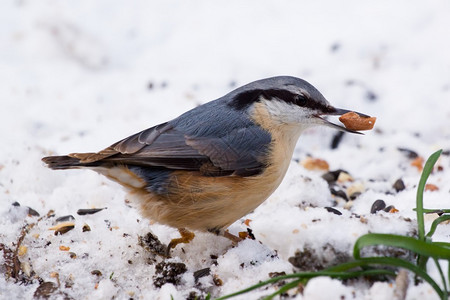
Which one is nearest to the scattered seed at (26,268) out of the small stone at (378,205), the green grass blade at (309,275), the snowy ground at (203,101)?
the snowy ground at (203,101)

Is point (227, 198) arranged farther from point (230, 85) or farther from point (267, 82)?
point (230, 85)

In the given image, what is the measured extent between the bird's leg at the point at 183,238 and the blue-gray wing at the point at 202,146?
34cm

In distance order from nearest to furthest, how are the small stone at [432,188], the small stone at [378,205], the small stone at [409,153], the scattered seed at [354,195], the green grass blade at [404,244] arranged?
the green grass blade at [404,244] → the small stone at [378,205] → the small stone at [432,188] → the scattered seed at [354,195] → the small stone at [409,153]

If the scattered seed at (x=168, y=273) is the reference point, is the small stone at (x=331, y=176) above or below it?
above

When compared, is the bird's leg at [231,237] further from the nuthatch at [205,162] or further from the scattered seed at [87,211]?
the scattered seed at [87,211]

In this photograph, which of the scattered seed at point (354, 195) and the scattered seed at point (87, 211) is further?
the scattered seed at point (354, 195)

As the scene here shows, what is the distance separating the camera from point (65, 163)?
10.1 ft

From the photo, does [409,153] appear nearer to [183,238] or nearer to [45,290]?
[183,238]

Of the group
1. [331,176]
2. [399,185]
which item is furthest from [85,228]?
[399,185]

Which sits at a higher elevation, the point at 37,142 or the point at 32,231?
the point at 37,142

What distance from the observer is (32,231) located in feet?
10.7

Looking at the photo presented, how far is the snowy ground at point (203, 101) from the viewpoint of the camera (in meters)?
2.69

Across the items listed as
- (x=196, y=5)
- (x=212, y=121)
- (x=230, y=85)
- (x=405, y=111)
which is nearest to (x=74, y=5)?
(x=196, y=5)

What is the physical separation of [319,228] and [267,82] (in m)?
1.20
